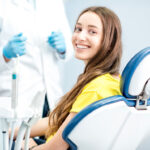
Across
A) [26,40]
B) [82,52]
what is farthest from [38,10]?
[82,52]

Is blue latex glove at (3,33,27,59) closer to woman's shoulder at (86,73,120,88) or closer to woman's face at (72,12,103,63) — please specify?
woman's face at (72,12,103,63)

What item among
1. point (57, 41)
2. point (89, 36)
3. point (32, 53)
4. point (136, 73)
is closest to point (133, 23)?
point (57, 41)

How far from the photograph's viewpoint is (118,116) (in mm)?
933

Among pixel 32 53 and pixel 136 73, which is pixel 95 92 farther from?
pixel 32 53

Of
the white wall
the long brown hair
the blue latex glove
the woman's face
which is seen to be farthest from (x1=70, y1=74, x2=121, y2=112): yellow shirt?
the white wall

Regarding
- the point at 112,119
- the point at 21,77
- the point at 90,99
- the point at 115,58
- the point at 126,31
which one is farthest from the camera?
the point at 126,31

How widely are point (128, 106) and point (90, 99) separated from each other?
152 mm

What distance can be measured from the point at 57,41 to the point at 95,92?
0.92 m

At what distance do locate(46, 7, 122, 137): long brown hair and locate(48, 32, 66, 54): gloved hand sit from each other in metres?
0.57

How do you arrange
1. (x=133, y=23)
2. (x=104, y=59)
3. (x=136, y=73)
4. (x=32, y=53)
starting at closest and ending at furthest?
(x=136, y=73)
(x=104, y=59)
(x=32, y=53)
(x=133, y=23)

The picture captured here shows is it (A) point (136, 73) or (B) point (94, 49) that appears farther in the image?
(B) point (94, 49)

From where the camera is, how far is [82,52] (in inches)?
51.2

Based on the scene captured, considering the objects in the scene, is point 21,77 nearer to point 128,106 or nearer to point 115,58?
point 115,58

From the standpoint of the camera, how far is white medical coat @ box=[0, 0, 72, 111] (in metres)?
1.82
